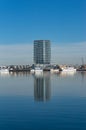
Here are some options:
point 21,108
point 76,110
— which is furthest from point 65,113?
point 21,108

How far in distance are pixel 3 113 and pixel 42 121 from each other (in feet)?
14.9

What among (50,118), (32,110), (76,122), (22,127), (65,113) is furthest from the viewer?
(32,110)

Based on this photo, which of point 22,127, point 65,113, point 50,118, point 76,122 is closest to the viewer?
point 22,127

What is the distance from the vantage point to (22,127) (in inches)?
745

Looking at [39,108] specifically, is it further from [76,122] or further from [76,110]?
[76,122]

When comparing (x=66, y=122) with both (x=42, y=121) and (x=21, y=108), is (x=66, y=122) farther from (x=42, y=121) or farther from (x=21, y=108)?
(x=21, y=108)

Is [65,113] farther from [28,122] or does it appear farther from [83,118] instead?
[28,122]

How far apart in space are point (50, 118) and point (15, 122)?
10.0 feet

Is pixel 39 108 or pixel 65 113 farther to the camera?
pixel 39 108

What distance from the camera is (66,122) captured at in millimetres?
20281

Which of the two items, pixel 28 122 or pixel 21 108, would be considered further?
pixel 21 108

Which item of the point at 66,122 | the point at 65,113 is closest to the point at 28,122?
the point at 66,122

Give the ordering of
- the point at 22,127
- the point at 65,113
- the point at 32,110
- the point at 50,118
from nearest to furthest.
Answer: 1. the point at 22,127
2. the point at 50,118
3. the point at 65,113
4. the point at 32,110

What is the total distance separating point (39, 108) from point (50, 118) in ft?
15.3
